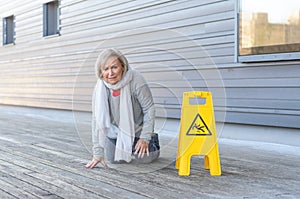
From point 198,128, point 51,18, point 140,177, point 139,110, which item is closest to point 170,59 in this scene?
point 139,110

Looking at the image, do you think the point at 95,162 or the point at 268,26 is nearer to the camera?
the point at 95,162

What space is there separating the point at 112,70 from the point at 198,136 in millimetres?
840

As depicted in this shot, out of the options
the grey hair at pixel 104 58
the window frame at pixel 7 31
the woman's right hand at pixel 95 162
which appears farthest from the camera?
the window frame at pixel 7 31

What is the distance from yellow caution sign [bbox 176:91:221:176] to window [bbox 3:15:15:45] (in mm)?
9449

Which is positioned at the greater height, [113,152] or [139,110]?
[139,110]

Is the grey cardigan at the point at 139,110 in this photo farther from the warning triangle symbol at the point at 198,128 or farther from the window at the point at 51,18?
the window at the point at 51,18

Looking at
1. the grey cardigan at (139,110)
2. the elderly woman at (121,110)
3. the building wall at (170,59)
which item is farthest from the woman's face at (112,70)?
the building wall at (170,59)

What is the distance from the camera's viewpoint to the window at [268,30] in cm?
455

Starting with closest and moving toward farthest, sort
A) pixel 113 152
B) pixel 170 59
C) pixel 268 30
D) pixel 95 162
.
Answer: pixel 95 162, pixel 113 152, pixel 268 30, pixel 170 59

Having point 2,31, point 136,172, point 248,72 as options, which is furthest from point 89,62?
point 2,31

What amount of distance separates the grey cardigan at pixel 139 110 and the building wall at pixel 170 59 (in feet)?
3.74

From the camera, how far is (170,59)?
6.11 m

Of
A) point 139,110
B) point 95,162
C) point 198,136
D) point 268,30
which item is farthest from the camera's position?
point 268,30

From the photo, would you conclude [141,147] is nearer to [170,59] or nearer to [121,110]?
[121,110]
